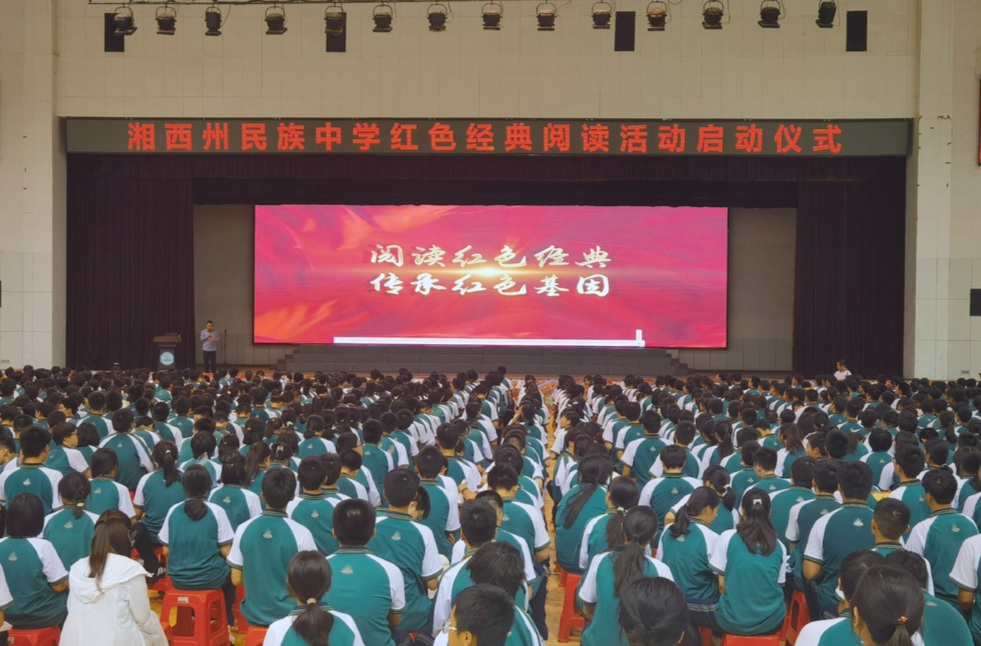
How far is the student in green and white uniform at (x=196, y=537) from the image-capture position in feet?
14.5

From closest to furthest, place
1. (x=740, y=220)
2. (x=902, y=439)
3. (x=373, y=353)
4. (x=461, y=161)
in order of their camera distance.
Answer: (x=902, y=439), (x=461, y=161), (x=373, y=353), (x=740, y=220)

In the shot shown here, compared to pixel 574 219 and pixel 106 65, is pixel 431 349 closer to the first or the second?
pixel 574 219

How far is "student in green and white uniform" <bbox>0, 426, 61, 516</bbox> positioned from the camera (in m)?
5.08

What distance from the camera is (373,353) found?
17812 millimetres

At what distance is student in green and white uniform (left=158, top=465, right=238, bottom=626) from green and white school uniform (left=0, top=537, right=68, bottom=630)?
1.88 feet

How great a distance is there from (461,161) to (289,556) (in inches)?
503

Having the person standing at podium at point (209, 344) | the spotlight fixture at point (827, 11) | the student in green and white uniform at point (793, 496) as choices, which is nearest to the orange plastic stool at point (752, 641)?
the student in green and white uniform at point (793, 496)

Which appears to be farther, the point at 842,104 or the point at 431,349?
the point at 431,349

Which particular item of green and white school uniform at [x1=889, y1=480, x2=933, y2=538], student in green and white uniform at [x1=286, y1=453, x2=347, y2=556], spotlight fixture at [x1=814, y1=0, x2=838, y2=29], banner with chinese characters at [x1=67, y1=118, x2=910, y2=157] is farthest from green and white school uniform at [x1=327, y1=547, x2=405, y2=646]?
banner with chinese characters at [x1=67, y1=118, x2=910, y2=157]

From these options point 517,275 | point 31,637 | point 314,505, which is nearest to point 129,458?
point 31,637

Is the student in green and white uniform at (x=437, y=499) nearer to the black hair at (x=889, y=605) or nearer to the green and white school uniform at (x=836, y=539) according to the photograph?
the green and white school uniform at (x=836, y=539)

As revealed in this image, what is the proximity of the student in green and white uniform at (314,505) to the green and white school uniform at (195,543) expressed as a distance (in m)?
0.34

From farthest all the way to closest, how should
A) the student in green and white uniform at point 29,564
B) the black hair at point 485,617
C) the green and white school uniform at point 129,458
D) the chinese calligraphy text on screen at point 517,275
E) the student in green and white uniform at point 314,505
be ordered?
the chinese calligraphy text on screen at point 517,275
the green and white school uniform at point 129,458
the student in green and white uniform at point 314,505
the student in green and white uniform at point 29,564
the black hair at point 485,617

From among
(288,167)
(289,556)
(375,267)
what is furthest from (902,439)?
(375,267)
